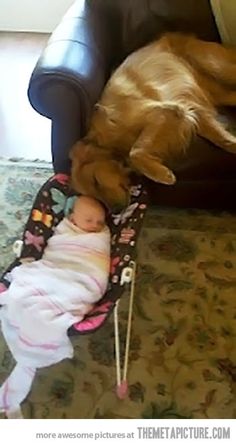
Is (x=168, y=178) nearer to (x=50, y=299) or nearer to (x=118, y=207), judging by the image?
(x=118, y=207)

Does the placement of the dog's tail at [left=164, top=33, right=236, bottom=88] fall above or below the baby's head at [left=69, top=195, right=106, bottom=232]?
above

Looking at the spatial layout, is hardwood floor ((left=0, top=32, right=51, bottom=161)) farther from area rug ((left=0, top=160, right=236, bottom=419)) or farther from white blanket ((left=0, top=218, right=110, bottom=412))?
white blanket ((left=0, top=218, right=110, bottom=412))

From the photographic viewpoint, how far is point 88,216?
2139 millimetres

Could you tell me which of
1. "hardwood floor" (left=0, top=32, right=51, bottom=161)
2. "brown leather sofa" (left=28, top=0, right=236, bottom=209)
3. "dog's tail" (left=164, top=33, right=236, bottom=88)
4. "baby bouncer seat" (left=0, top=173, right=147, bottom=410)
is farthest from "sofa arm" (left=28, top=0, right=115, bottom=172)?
"hardwood floor" (left=0, top=32, right=51, bottom=161)

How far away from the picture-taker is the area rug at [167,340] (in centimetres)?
204

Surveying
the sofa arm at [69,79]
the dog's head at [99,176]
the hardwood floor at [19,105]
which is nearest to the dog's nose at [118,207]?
the dog's head at [99,176]

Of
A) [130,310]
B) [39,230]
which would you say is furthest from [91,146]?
[130,310]

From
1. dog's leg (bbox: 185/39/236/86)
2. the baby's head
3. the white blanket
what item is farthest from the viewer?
dog's leg (bbox: 185/39/236/86)

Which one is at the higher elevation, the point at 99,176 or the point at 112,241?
the point at 99,176

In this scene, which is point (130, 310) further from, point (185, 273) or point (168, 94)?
point (168, 94)

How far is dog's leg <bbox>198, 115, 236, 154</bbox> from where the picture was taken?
2340 millimetres

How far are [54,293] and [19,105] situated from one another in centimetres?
159

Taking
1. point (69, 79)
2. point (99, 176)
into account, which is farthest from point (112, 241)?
point (69, 79)

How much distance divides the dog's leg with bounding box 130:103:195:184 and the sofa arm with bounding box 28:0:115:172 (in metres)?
0.18
